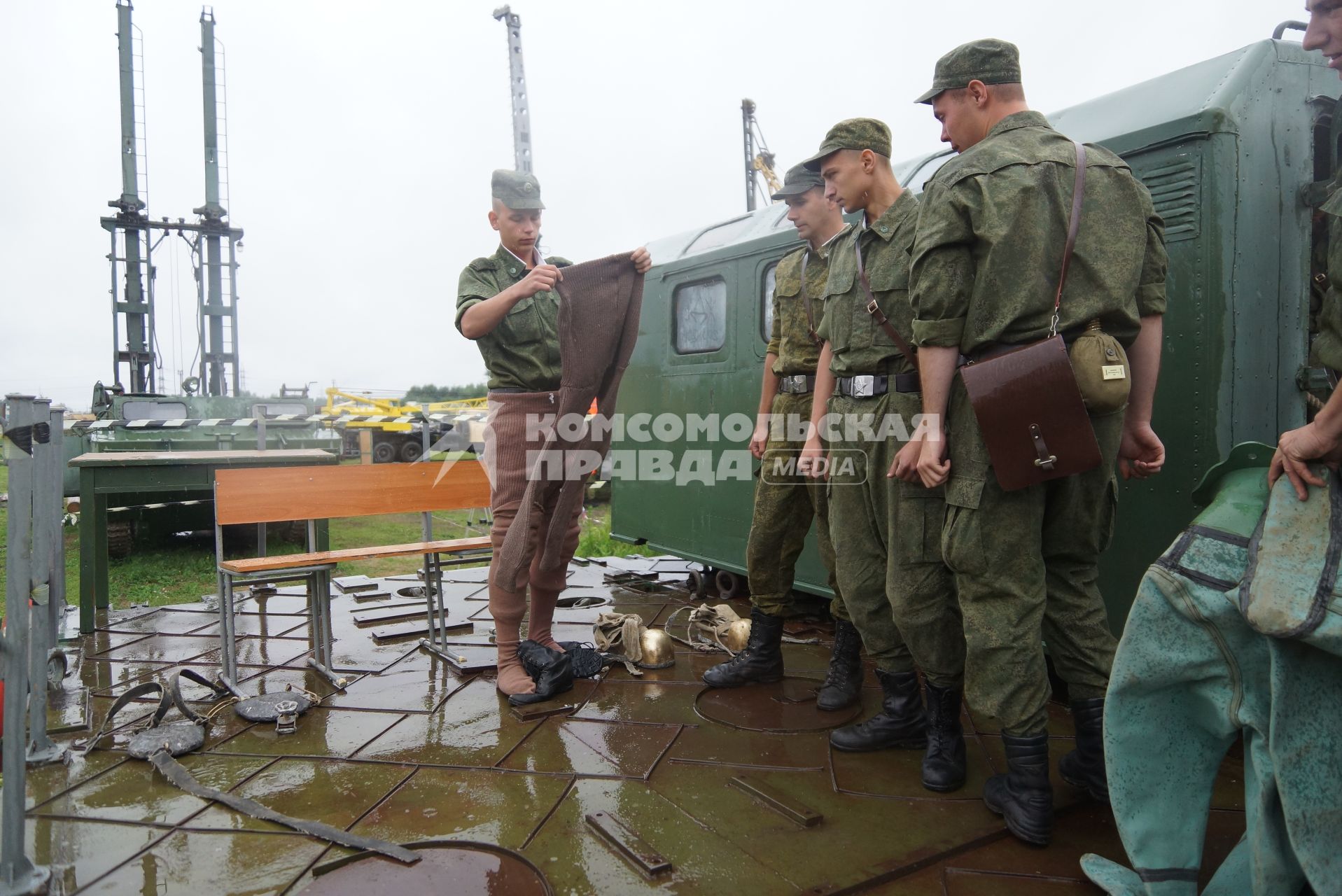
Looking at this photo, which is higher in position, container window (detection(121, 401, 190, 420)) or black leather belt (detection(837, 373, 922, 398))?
container window (detection(121, 401, 190, 420))

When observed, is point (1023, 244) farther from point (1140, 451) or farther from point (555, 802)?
point (555, 802)

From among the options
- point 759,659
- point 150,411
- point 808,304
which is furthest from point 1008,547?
point 150,411

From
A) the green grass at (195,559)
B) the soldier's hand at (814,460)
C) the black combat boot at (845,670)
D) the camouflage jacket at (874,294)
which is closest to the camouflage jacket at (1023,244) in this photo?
the camouflage jacket at (874,294)

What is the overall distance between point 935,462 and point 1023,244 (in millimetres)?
628

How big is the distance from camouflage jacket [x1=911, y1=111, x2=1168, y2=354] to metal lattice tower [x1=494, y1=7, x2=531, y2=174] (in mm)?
15199

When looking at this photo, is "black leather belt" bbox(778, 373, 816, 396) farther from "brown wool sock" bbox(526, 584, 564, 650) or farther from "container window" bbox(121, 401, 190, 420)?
"container window" bbox(121, 401, 190, 420)

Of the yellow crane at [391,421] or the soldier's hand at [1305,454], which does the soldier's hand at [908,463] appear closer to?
the soldier's hand at [1305,454]

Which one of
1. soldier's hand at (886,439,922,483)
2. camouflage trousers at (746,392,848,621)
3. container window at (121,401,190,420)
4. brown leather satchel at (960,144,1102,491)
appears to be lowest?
camouflage trousers at (746,392,848,621)

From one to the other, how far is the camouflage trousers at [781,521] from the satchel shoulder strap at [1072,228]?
4.59 ft

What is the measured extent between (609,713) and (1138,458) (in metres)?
2.14

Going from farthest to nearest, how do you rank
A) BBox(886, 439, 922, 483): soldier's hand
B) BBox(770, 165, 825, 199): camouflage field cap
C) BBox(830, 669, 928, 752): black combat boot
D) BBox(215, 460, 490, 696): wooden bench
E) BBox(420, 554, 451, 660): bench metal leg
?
BBox(420, 554, 451, 660): bench metal leg, BBox(215, 460, 490, 696): wooden bench, BBox(770, 165, 825, 199): camouflage field cap, BBox(830, 669, 928, 752): black combat boot, BBox(886, 439, 922, 483): soldier's hand

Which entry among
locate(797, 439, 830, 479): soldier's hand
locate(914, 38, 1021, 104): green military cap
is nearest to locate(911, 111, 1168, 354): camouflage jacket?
locate(914, 38, 1021, 104): green military cap

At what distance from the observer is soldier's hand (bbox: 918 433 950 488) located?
2.34 m

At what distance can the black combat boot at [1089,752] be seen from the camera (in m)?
2.48
